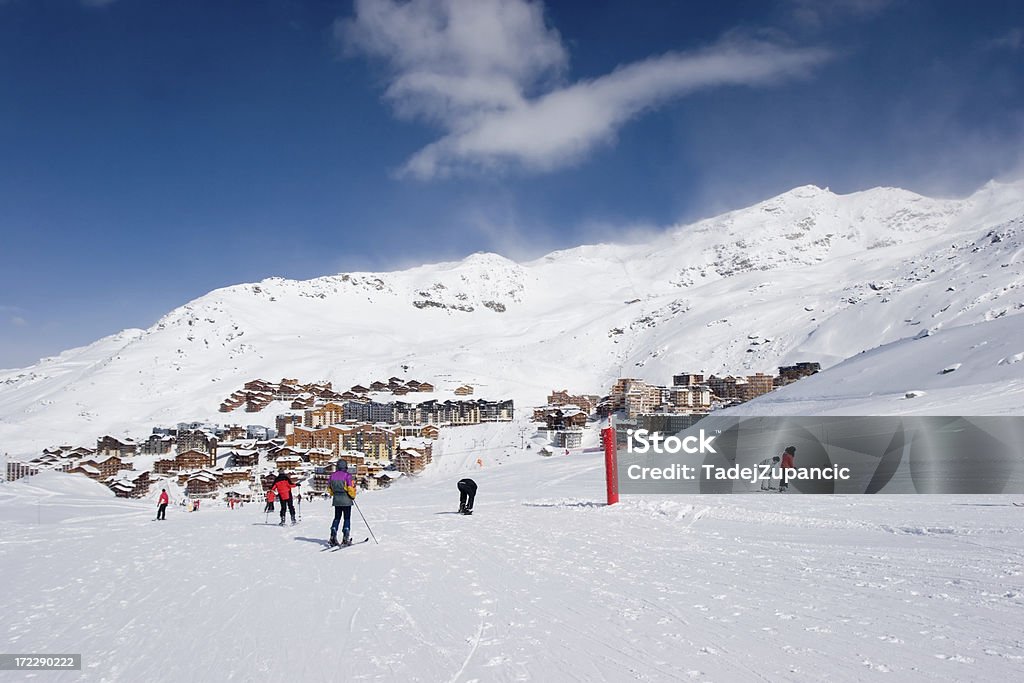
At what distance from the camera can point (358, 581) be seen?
7984mm

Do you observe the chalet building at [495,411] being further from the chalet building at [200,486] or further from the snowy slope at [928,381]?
the snowy slope at [928,381]

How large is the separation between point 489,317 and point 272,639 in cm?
18780

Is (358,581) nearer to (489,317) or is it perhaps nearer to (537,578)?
(537,578)

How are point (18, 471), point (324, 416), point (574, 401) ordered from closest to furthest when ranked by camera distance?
point (18, 471), point (324, 416), point (574, 401)

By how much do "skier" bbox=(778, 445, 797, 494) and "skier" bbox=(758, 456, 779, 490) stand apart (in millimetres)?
235

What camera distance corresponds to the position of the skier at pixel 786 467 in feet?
45.2

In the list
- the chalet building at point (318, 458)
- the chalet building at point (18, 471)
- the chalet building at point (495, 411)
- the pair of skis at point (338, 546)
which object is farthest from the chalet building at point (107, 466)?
the pair of skis at point (338, 546)

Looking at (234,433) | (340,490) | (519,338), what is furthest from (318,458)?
(519,338)

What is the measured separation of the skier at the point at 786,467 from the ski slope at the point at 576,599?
4.42 feet

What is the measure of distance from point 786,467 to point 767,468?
471 millimetres

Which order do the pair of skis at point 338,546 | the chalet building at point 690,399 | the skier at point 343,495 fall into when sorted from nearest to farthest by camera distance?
the skier at point 343,495 → the pair of skis at point 338,546 → the chalet building at point 690,399

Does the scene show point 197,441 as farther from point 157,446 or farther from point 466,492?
point 466,492

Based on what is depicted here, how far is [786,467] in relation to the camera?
45.4 ft

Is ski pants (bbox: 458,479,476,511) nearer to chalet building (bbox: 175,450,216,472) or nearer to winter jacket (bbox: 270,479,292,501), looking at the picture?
winter jacket (bbox: 270,479,292,501)
